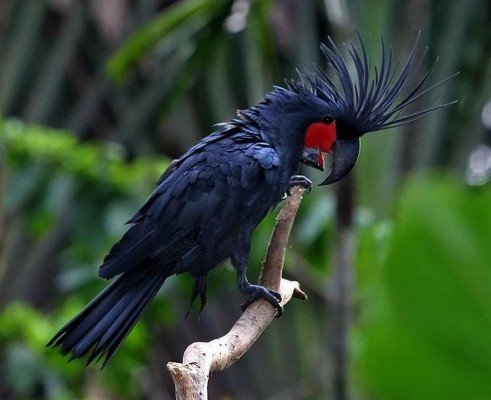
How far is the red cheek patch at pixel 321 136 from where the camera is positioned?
9.33 ft

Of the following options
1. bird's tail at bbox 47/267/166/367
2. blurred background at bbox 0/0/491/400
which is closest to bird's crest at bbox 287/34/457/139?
blurred background at bbox 0/0/491/400

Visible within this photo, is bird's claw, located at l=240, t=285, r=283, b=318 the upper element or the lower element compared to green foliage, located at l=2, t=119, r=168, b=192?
lower

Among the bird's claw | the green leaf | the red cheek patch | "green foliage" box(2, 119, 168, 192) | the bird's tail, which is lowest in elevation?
the bird's claw

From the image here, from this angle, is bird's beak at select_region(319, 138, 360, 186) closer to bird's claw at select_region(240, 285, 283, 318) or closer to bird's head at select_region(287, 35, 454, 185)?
bird's head at select_region(287, 35, 454, 185)

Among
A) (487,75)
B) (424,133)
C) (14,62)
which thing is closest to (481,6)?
(487,75)

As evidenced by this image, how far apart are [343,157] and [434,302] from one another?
48.3 inches

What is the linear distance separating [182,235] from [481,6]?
392cm

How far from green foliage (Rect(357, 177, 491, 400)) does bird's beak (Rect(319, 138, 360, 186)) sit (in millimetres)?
1120

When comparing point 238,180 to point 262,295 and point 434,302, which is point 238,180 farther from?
point 434,302

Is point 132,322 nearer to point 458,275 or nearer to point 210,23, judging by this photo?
point 458,275

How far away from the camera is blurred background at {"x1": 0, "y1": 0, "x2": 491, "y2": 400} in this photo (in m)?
1.62

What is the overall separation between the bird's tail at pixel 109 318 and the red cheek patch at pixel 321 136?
0.60m

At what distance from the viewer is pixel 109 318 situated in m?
2.59

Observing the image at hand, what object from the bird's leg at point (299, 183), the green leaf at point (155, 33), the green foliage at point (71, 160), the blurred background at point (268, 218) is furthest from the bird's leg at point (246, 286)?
the green foliage at point (71, 160)
